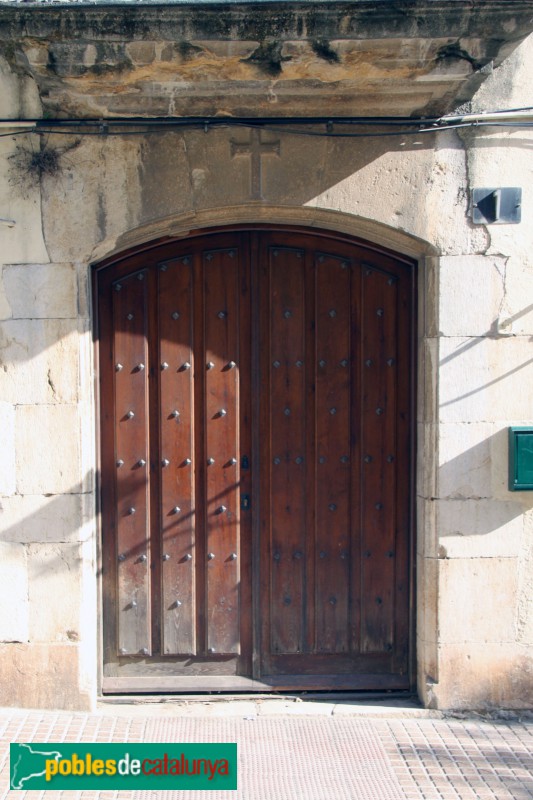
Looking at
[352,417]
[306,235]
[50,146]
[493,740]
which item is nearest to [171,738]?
[493,740]

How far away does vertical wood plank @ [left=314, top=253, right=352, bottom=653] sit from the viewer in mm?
4730

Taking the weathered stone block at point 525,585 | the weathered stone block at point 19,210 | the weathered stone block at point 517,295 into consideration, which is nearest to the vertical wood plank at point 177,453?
the weathered stone block at point 19,210

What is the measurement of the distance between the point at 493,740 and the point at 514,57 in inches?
140

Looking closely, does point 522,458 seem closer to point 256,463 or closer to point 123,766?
point 256,463

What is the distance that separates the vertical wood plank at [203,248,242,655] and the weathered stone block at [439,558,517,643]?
46.7 inches

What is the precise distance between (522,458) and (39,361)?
103 inches

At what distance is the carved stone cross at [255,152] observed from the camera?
4.41 metres

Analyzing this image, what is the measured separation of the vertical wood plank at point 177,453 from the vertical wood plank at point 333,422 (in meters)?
0.71

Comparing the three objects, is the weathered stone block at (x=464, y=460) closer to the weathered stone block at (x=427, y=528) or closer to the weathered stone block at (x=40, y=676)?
the weathered stone block at (x=427, y=528)

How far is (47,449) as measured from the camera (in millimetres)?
4469

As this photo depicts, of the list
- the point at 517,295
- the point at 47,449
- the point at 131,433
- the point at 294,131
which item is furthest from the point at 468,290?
the point at 47,449

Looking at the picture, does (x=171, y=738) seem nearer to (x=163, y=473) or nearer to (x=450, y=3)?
(x=163, y=473)

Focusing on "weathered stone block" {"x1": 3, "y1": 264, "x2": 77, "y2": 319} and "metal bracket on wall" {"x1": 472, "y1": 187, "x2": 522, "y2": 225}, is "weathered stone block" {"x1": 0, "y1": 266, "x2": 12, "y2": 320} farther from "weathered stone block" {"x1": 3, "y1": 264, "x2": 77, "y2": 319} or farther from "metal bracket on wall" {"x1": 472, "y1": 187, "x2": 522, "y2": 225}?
"metal bracket on wall" {"x1": 472, "y1": 187, "x2": 522, "y2": 225}

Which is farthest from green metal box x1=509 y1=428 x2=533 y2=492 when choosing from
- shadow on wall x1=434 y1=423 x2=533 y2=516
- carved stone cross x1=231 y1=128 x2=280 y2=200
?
carved stone cross x1=231 y1=128 x2=280 y2=200
